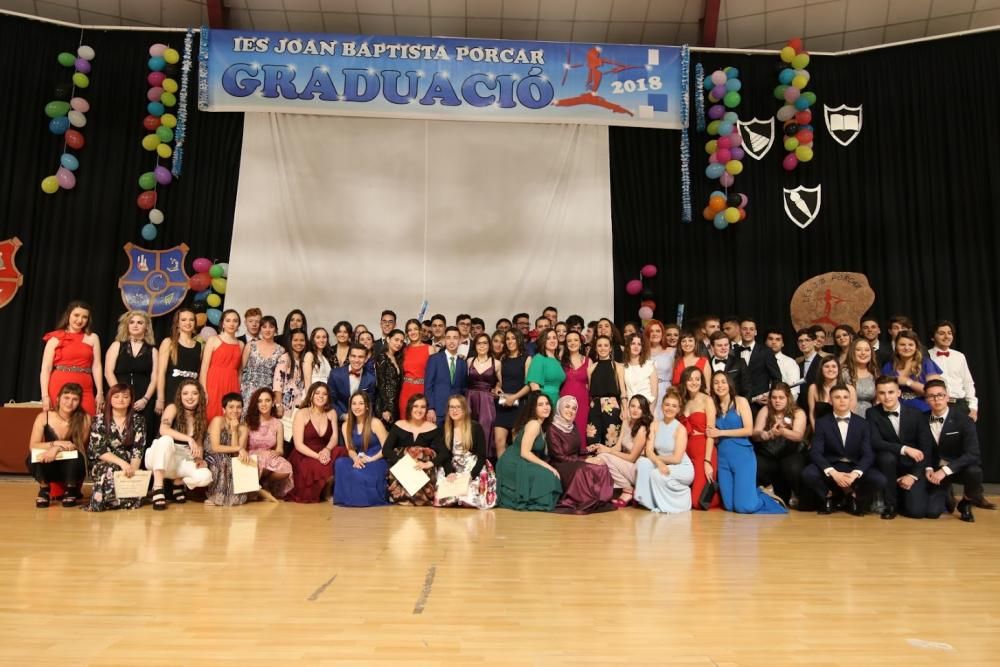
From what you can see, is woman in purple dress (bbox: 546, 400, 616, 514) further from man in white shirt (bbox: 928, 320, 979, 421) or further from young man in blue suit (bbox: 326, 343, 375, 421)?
man in white shirt (bbox: 928, 320, 979, 421)

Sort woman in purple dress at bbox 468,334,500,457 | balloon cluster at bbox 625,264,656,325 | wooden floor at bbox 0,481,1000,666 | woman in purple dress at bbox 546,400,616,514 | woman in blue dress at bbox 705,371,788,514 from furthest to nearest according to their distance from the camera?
balloon cluster at bbox 625,264,656,325 → woman in purple dress at bbox 468,334,500,457 → woman in blue dress at bbox 705,371,788,514 → woman in purple dress at bbox 546,400,616,514 → wooden floor at bbox 0,481,1000,666

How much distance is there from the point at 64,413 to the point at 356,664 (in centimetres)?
360

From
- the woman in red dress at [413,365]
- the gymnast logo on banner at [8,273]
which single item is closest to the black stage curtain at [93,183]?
the gymnast logo on banner at [8,273]

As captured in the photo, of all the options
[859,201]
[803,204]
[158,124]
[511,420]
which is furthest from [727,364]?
[158,124]

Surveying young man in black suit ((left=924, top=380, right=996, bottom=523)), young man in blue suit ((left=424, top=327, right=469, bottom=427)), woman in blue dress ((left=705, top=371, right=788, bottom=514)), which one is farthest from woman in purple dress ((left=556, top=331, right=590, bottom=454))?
young man in black suit ((left=924, top=380, right=996, bottom=523))

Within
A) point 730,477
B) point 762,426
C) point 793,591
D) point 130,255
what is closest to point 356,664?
point 793,591

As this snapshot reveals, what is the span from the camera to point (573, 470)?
183 inches

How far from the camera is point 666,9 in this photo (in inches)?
286

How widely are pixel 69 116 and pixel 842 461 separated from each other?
7.57 m

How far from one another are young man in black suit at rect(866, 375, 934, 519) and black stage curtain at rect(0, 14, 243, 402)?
19.7 ft

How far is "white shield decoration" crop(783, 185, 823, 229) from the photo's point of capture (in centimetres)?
716

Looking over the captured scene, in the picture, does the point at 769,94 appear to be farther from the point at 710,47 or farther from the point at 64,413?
the point at 64,413

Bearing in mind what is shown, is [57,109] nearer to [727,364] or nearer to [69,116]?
[69,116]

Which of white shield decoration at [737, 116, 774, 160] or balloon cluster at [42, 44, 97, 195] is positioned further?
white shield decoration at [737, 116, 774, 160]
